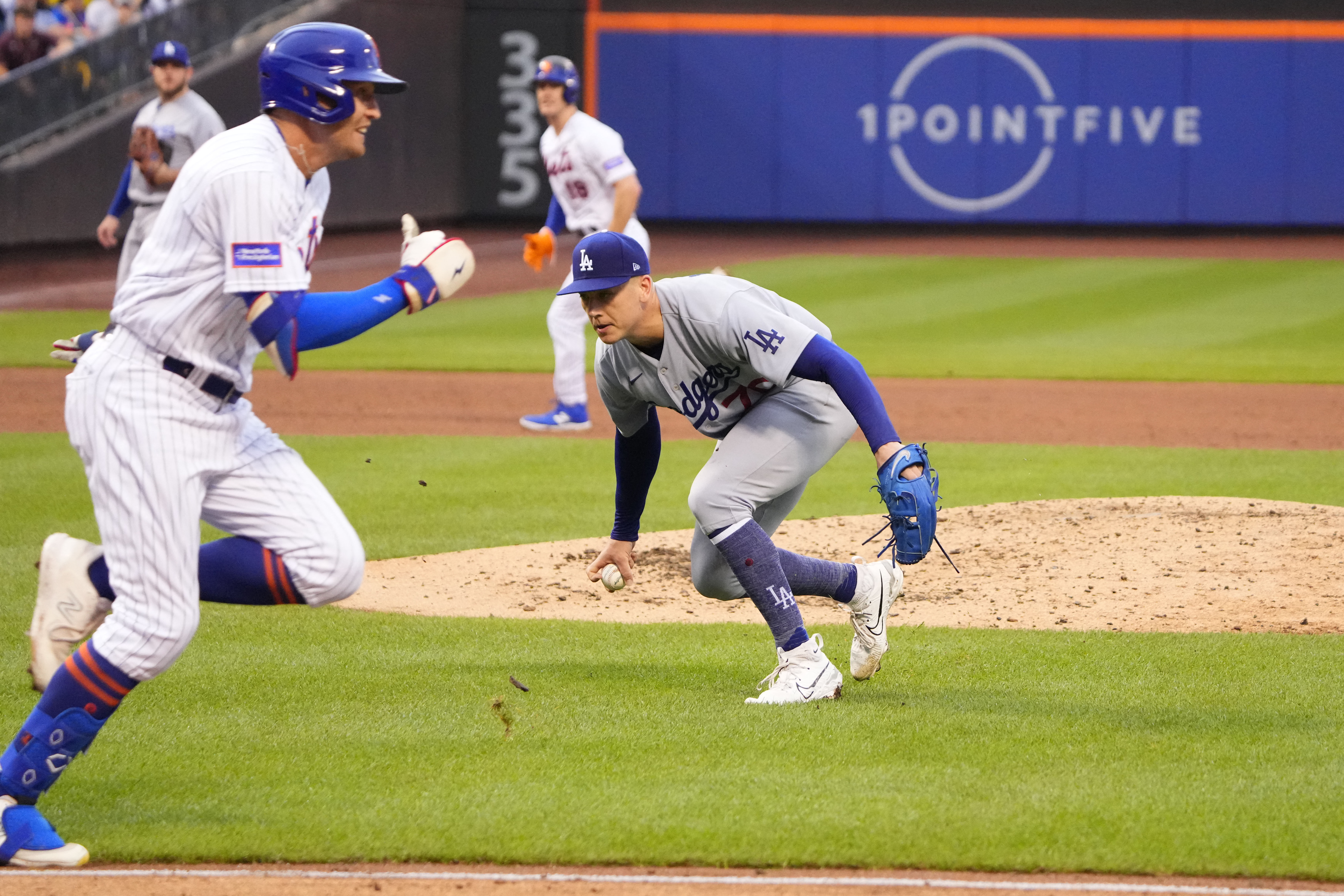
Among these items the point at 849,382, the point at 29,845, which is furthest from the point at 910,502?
the point at 29,845

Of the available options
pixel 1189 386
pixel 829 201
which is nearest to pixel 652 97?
pixel 829 201

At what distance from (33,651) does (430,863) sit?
105 cm

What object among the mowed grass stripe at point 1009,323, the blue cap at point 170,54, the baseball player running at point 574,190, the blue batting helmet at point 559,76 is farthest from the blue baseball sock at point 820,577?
the mowed grass stripe at point 1009,323

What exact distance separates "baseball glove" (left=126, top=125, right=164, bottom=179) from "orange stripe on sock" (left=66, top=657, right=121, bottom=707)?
7.63 meters

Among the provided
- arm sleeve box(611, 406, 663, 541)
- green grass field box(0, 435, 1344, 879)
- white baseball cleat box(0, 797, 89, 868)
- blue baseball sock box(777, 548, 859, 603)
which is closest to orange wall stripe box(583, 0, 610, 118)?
green grass field box(0, 435, 1344, 879)

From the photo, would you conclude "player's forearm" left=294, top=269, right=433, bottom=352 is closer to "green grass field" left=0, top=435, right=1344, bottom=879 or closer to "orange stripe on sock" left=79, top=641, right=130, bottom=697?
"orange stripe on sock" left=79, top=641, right=130, bottom=697

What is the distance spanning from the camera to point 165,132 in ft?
37.2

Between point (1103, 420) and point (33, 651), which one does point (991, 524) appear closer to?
point (1103, 420)

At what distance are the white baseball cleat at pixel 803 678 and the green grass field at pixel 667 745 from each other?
0.07 m

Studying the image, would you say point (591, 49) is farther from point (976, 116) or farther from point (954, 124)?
point (976, 116)

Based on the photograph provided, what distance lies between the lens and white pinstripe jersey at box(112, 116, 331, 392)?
355 cm

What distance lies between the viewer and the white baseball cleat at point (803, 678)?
4.86 m

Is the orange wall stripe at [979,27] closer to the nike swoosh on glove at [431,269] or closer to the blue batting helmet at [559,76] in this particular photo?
the blue batting helmet at [559,76]

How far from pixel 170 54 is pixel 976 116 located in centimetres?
1574
